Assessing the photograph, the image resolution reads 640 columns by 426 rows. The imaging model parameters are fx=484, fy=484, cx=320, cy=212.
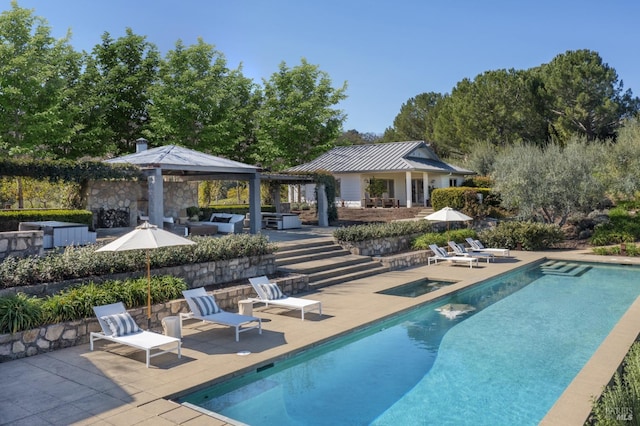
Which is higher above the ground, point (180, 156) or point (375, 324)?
point (180, 156)

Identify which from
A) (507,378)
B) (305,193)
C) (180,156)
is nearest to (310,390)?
(507,378)

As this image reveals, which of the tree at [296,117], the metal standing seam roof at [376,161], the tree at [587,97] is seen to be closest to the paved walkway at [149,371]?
the metal standing seam roof at [376,161]

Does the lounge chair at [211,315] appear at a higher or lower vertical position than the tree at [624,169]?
lower

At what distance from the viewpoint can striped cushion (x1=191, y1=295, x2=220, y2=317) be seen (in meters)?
9.69

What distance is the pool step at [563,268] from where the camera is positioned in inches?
695

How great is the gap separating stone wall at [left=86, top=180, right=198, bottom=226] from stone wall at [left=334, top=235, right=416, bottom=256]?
9561 millimetres

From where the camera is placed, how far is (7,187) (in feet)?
87.2

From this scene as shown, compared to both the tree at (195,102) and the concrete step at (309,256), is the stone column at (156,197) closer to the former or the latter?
the concrete step at (309,256)

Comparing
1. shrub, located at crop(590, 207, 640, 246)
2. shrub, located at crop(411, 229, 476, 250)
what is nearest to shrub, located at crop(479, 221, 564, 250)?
shrub, located at crop(411, 229, 476, 250)

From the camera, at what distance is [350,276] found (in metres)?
15.6

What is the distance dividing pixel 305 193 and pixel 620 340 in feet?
106

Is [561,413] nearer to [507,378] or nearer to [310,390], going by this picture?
[507,378]

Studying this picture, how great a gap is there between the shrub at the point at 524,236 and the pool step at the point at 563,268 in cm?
260

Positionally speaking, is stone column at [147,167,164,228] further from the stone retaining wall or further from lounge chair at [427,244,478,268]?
lounge chair at [427,244,478,268]
